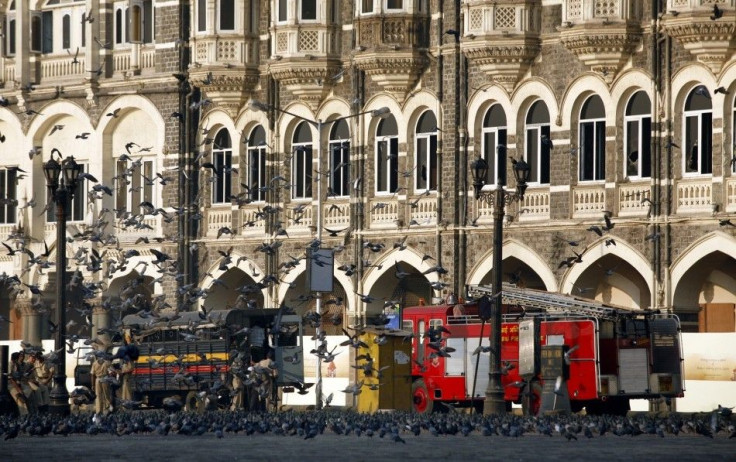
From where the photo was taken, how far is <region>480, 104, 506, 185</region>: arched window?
48.5 meters

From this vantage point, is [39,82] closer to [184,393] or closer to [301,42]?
[301,42]

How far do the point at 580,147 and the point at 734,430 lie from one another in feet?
65.2

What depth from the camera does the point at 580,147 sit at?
4681 centimetres

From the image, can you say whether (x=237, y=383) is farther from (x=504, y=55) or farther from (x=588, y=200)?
(x=504, y=55)

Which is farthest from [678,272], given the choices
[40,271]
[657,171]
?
[40,271]

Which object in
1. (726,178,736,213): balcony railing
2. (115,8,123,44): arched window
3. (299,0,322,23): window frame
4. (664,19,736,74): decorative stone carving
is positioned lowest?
(726,178,736,213): balcony railing

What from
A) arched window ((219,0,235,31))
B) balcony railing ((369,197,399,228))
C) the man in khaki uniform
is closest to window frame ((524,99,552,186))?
balcony railing ((369,197,399,228))

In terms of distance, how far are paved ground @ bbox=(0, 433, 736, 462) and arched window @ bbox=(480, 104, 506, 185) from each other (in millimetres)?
20486

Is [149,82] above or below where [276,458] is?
above

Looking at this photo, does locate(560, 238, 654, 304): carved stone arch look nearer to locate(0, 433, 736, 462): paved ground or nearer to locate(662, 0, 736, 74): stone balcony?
locate(662, 0, 736, 74): stone balcony

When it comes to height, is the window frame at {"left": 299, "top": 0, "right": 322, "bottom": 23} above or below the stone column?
above

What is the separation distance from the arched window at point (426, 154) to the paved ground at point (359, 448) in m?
21.9

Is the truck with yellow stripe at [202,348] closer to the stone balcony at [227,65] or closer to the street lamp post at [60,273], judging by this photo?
the street lamp post at [60,273]

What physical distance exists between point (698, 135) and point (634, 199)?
2132 millimetres
